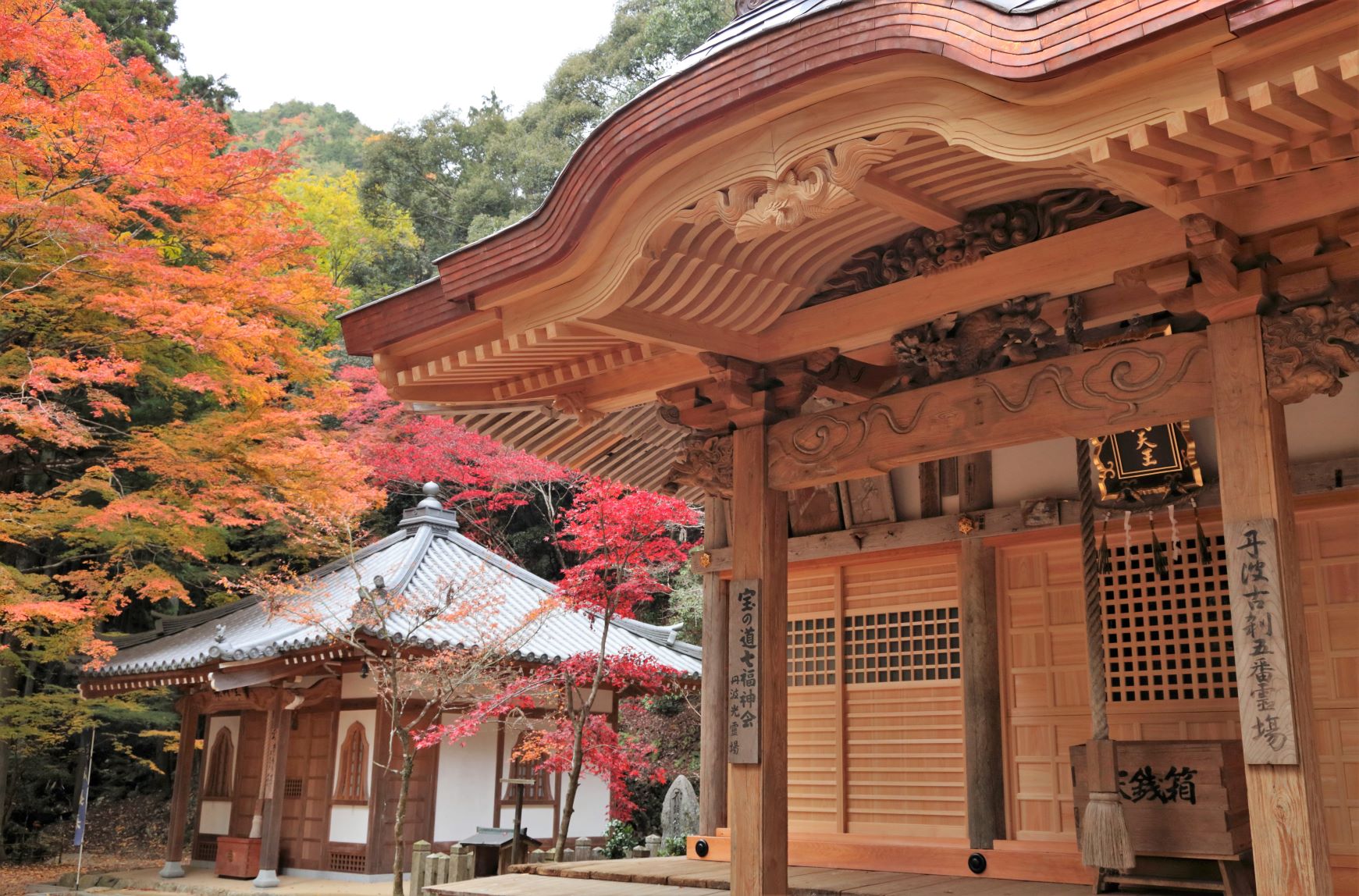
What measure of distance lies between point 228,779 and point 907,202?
53.1ft

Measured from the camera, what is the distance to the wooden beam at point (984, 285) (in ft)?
14.4

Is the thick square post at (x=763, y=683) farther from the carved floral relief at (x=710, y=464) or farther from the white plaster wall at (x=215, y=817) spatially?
the white plaster wall at (x=215, y=817)

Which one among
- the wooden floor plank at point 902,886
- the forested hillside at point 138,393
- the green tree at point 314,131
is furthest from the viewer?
the green tree at point 314,131

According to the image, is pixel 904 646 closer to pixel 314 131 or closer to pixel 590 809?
pixel 590 809

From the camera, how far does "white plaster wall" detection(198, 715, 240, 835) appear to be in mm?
16766

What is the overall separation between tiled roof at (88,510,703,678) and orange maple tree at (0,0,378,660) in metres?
1.23

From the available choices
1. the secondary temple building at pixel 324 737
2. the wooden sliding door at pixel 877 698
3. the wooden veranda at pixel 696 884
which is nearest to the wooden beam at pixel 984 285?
the wooden sliding door at pixel 877 698

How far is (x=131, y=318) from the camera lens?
1406 centimetres

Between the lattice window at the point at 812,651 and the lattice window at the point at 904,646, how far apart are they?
0.47 feet

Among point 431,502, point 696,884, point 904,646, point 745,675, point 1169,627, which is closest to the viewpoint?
point 745,675

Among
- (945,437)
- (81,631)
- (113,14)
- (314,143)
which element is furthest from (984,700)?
(314,143)

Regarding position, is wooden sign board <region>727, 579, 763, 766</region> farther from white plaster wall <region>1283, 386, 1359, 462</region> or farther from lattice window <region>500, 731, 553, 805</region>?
lattice window <region>500, 731, 553, 805</region>

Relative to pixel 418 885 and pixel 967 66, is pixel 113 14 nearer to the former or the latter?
pixel 418 885

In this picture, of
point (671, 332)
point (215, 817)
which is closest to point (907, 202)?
point (671, 332)
